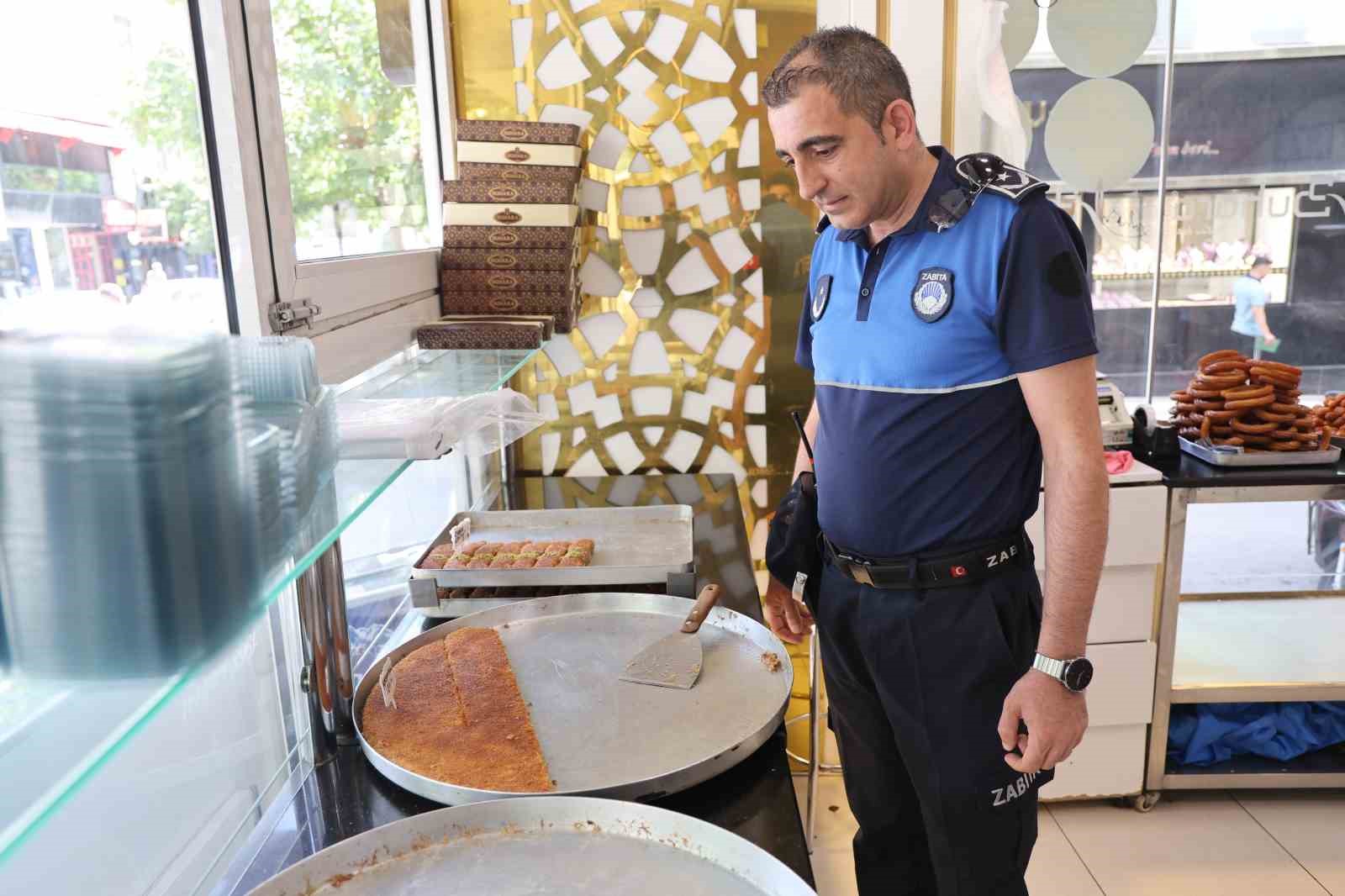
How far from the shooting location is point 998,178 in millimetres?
1570

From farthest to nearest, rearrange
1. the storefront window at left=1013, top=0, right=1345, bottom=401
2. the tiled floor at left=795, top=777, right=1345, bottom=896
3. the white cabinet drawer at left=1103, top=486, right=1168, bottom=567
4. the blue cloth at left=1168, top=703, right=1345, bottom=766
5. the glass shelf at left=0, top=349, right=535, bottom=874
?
the storefront window at left=1013, top=0, right=1345, bottom=401, the blue cloth at left=1168, top=703, right=1345, bottom=766, the white cabinet drawer at left=1103, top=486, right=1168, bottom=567, the tiled floor at left=795, top=777, right=1345, bottom=896, the glass shelf at left=0, top=349, right=535, bottom=874

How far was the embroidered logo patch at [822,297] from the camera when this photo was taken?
179 cm

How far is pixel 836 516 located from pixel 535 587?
24.4 inches

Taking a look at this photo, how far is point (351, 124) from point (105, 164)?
0.87 metres

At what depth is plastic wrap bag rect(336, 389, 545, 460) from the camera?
0.86 m

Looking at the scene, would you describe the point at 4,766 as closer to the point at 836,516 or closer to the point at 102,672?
the point at 102,672

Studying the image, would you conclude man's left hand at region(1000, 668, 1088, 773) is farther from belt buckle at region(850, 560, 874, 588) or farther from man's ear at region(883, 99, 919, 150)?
man's ear at region(883, 99, 919, 150)

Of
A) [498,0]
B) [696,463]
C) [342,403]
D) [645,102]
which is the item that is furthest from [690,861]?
[498,0]

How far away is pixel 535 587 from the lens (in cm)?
195

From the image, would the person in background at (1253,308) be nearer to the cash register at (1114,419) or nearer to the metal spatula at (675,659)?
the cash register at (1114,419)

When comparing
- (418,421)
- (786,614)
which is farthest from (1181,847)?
(418,421)

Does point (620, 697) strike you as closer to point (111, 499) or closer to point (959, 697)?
point (959, 697)

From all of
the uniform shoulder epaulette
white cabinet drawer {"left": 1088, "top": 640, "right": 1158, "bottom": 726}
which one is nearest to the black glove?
the uniform shoulder epaulette

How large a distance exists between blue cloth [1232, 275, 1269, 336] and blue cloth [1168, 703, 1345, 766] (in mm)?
1266
